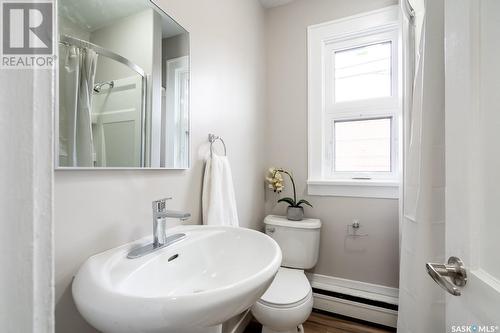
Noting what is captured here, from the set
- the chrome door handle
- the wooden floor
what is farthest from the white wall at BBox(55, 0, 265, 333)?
the chrome door handle

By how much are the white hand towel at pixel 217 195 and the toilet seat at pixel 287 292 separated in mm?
452

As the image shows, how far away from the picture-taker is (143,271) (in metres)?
0.66

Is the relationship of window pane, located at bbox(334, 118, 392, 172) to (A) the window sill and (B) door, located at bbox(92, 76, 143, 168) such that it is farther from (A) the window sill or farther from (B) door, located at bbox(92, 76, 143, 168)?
(B) door, located at bbox(92, 76, 143, 168)

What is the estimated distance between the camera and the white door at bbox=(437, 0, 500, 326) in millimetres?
420

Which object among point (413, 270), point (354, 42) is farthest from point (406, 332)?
point (354, 42)

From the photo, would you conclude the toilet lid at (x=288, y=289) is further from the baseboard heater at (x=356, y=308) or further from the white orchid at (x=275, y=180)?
the white orchid at (x=275, y=180)

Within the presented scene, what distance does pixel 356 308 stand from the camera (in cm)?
156

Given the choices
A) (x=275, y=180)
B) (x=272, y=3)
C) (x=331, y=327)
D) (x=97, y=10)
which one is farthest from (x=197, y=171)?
(x=272, y=3)

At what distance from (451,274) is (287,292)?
3.03 feet

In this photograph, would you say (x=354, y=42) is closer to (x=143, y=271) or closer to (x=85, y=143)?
(x=85, y=143)

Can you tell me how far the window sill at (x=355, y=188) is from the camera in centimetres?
155

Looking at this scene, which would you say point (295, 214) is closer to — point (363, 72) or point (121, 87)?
point (363, 72)
